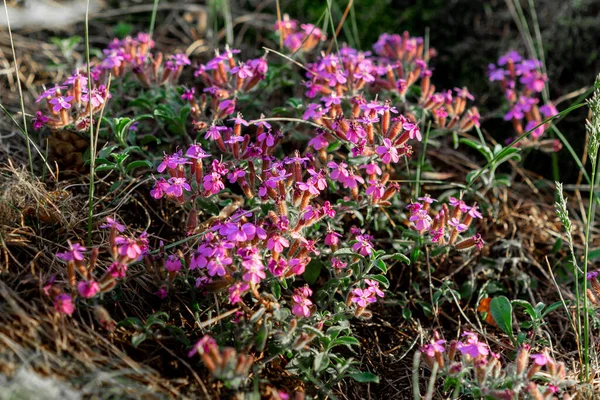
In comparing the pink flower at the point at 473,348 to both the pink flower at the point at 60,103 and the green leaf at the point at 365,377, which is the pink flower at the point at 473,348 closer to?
the green leaf at the point at 365,377

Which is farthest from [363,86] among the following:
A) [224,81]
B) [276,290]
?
[276,290]

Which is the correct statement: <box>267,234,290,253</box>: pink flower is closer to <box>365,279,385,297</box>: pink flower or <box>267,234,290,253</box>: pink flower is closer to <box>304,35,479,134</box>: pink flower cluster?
<box>365,279,385,297</box>: pink flower

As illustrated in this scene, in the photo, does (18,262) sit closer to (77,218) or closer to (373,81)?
(77,218)

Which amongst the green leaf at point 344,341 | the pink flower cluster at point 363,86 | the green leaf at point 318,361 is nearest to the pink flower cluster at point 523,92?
the pink flower cluster at point 363,86

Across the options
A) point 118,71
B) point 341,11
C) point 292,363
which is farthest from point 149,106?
point 341,11

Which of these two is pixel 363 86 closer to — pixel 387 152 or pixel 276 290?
pixel 387 152

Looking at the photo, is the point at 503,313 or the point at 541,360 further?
the point at 503,313
